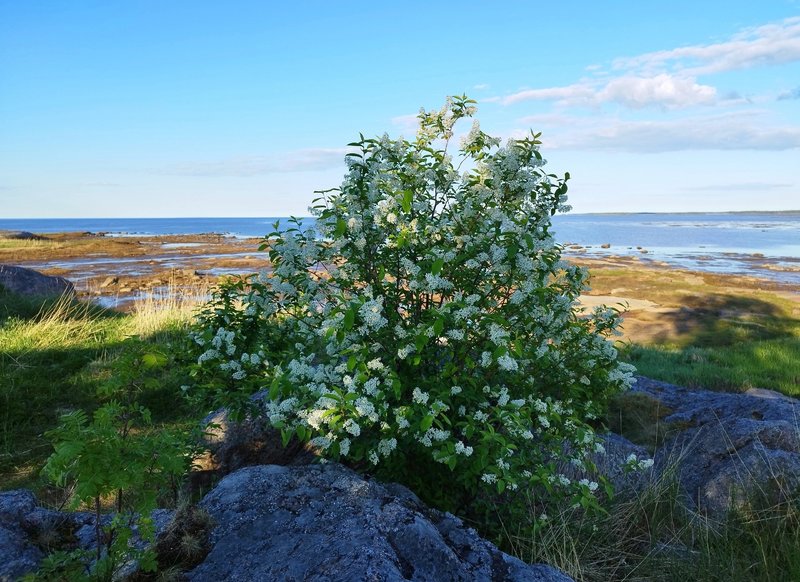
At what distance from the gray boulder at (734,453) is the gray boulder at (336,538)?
10.5 feet

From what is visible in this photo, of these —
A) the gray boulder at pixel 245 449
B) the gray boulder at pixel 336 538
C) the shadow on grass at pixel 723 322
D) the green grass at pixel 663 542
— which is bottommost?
the shadow on grass at pixel 723 322

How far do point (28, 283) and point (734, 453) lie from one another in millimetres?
22185

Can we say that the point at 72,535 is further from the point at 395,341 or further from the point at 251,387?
the point at 395,341

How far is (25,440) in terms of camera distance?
27.4 feet

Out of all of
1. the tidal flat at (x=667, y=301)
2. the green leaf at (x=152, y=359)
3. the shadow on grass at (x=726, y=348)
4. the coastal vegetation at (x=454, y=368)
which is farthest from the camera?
the tidal flat at (x=667, y=301)

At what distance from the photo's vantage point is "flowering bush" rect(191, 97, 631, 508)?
4199 mm

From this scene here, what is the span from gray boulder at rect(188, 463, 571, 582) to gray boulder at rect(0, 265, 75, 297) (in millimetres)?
18529

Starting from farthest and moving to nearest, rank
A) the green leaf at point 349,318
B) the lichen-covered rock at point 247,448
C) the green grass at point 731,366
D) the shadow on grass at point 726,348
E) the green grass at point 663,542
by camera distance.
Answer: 1. the shadow on grass at point 726,348
2. the green grass at point 731,366
3. the lichen-covered rock at point 247,448
4. the green grass at point 663,542
5. the green leaf at point 349,318

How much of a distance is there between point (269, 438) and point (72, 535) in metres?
2.54

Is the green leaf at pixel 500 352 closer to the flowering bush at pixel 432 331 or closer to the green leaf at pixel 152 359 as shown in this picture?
the flowering bush at pixel 432 331

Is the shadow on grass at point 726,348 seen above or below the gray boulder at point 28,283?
below

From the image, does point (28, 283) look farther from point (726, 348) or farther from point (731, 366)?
point (726, 348)

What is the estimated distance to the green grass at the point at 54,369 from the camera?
8.08 m

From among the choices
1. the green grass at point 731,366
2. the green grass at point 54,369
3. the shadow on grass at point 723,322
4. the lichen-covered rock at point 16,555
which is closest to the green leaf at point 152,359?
the lichen-covered rock at point 16,555
